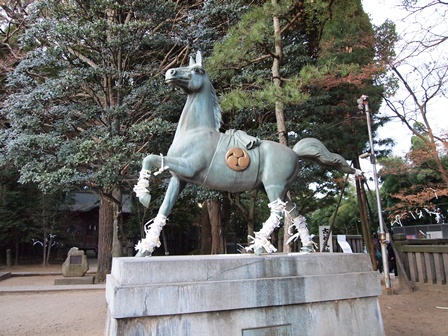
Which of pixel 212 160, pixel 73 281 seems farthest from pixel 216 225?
pixel 212 160

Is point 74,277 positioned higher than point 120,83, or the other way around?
point 120,83

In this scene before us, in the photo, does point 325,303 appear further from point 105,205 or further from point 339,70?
point 105,205

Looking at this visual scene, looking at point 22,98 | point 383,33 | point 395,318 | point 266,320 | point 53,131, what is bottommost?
point 395,318

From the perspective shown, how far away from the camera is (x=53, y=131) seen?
31.8 ft

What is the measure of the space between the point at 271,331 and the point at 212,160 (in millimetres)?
1789

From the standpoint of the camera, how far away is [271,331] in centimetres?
323

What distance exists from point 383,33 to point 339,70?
515 centimetres

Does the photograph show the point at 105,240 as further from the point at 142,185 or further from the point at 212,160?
the point at 212,160

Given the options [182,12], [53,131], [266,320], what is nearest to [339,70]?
[182,12]

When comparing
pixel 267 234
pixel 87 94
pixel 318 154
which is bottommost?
pixel 267 234

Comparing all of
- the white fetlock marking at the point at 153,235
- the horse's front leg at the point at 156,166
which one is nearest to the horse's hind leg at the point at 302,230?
the horse's front leg at the point at 156,166

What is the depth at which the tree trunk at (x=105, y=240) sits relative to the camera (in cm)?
1138

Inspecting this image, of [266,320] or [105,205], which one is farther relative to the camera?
[105,205]

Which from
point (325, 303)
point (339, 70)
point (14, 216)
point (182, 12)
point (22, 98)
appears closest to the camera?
point (325, 303)
